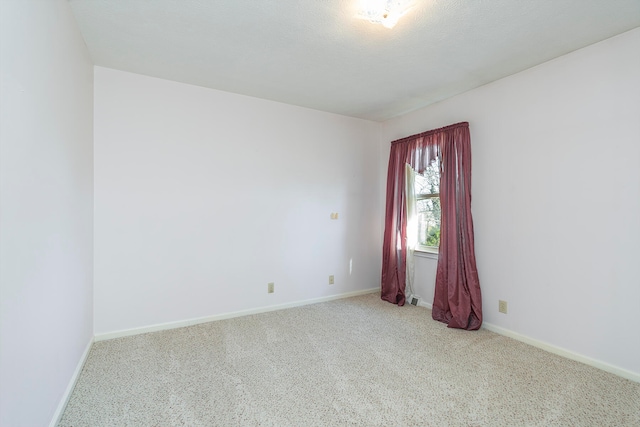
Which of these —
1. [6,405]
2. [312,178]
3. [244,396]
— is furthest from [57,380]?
[312,178]

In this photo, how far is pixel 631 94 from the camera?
84.4 inches

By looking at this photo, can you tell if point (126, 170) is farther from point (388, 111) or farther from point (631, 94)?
point (631, 94)

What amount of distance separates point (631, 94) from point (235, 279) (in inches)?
146

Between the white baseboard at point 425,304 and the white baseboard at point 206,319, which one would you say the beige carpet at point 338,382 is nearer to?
the white baseboard at point 206,319

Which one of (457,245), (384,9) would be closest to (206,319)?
(457,245)

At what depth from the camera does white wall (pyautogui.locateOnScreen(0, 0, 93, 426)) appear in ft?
3.74

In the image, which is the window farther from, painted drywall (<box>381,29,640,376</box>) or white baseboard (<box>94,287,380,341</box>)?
white baseboard (<box>94,287,380,341</box>)

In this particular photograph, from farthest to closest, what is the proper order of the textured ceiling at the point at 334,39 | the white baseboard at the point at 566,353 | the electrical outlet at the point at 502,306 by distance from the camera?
the electrical outlet at the point at 502,306, the white baseboard at the point at 566,353, the textured ceiling at the point at 334,39

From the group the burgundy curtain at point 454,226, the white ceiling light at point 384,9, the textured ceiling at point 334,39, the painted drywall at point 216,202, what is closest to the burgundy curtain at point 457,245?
the burgundy curtain at point 454,226

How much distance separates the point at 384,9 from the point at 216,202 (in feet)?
7.69

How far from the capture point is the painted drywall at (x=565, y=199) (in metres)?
2.17

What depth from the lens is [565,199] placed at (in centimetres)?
248

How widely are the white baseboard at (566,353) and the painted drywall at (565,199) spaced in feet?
0.11

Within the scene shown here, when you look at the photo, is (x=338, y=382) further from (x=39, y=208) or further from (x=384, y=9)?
(x=384, y=9)
